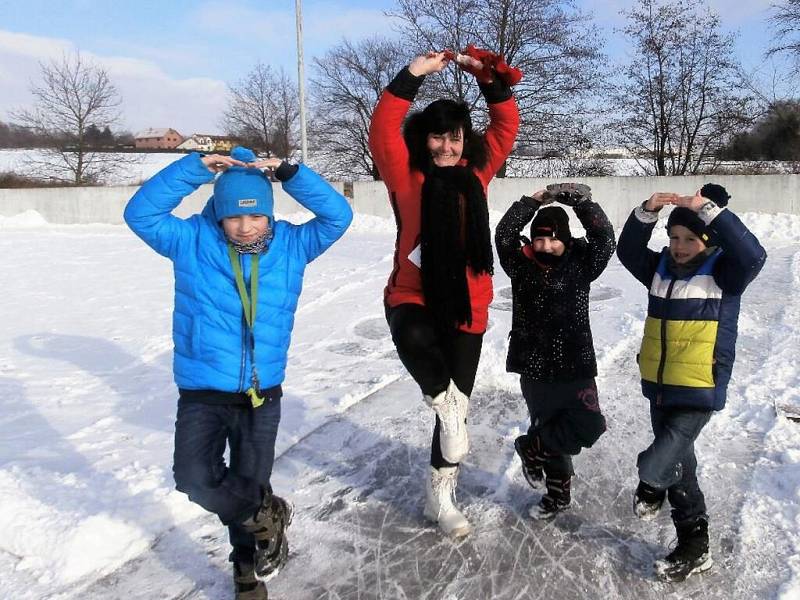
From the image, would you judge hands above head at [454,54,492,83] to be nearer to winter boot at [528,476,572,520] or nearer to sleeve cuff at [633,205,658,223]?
sleeve cuff at [633,205,658,223]

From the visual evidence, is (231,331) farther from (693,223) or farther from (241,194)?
(693,223)

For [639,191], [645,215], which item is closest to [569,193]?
[645,215]

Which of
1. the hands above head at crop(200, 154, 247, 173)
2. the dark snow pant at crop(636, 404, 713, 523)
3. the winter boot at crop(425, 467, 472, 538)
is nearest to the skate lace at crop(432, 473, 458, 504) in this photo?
the winter boot at crop(425, 467, 472, 538)

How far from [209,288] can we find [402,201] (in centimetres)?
89

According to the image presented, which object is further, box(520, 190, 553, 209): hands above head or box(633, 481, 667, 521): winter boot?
box(520, 190, 553, 209): hands above head

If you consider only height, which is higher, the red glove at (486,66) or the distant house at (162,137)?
the distant house at (162,137)

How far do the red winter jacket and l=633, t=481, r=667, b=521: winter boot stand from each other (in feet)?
3.17

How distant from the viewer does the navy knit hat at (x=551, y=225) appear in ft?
9.80

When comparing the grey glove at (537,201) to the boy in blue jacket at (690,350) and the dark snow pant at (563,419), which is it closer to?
the boy in blue jacket at (690,350)

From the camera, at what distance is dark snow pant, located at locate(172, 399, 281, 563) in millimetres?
2379

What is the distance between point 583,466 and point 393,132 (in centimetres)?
205

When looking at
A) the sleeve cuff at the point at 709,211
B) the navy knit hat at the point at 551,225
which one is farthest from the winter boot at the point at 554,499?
the sleeve cuff at the point at 709,211

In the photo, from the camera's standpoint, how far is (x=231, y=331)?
2.48m

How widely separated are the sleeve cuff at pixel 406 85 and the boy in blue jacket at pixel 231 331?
1.68ft
